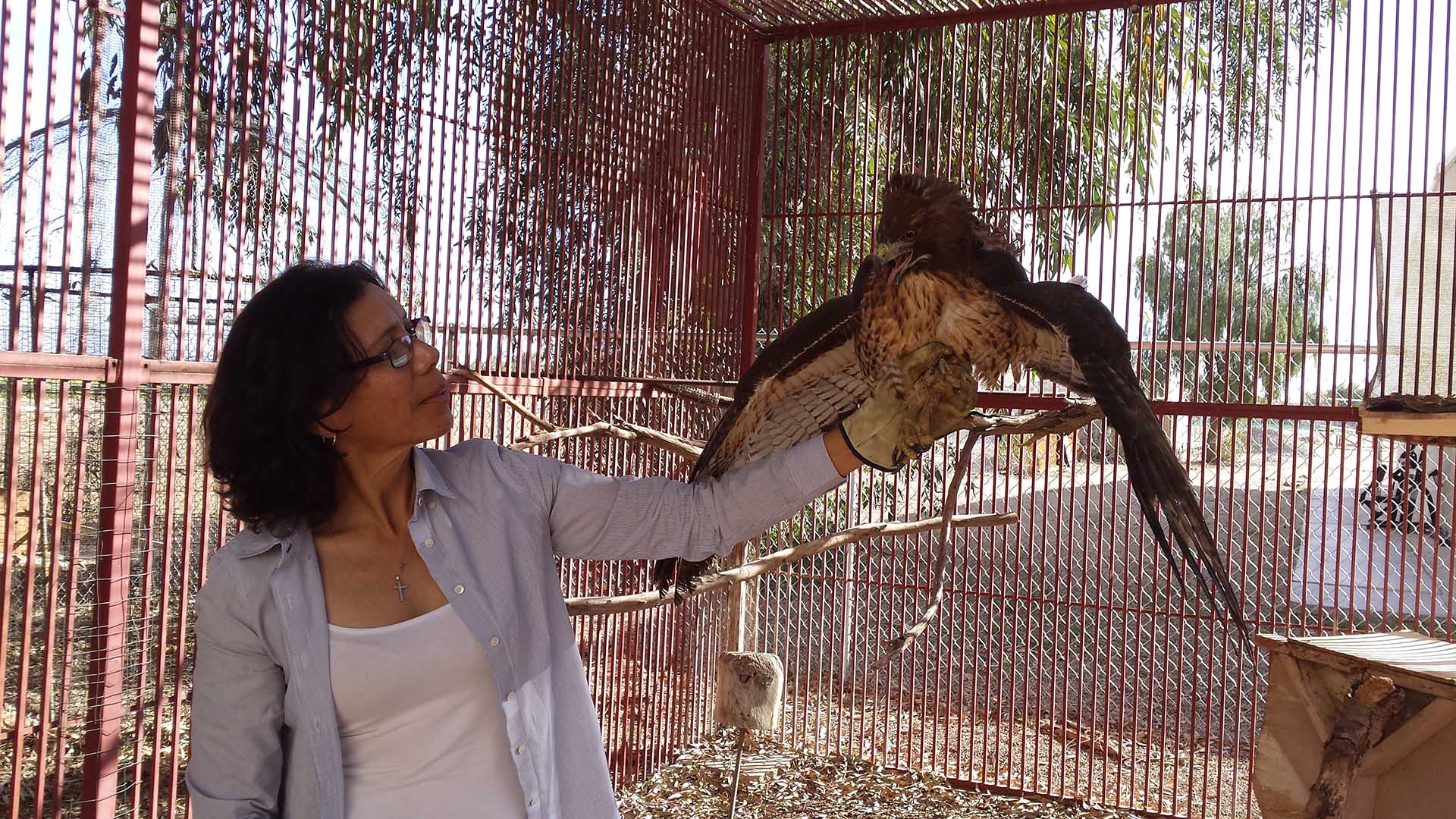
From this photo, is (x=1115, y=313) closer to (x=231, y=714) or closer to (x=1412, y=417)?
(x=1412, y=417)

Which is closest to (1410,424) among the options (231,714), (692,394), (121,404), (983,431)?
(983,431)

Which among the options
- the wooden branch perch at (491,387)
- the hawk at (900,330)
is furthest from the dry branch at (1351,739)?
the wooden branch perch at (491,387)

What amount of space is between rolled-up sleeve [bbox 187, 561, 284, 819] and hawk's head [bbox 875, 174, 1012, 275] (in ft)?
6.16

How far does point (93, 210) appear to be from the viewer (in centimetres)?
286

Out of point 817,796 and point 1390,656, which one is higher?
point 1390,656

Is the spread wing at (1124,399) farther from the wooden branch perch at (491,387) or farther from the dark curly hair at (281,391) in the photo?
the wooden branch perch at (491,387)

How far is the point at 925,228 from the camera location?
114 inches

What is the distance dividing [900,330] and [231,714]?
1856mm

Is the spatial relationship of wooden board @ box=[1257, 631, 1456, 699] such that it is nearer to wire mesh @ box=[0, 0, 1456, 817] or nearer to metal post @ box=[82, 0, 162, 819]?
wire mesh @ box=[0, 0, 1456, 817]

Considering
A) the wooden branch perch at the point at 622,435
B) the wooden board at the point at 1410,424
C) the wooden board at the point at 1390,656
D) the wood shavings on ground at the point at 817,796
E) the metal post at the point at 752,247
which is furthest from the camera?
the metal post at the point at 752,247

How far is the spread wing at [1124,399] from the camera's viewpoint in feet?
6.44

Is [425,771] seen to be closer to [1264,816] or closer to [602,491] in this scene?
[602,491]

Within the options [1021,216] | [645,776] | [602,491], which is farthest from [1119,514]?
[602,491]

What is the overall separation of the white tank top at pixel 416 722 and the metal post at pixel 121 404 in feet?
5.24
